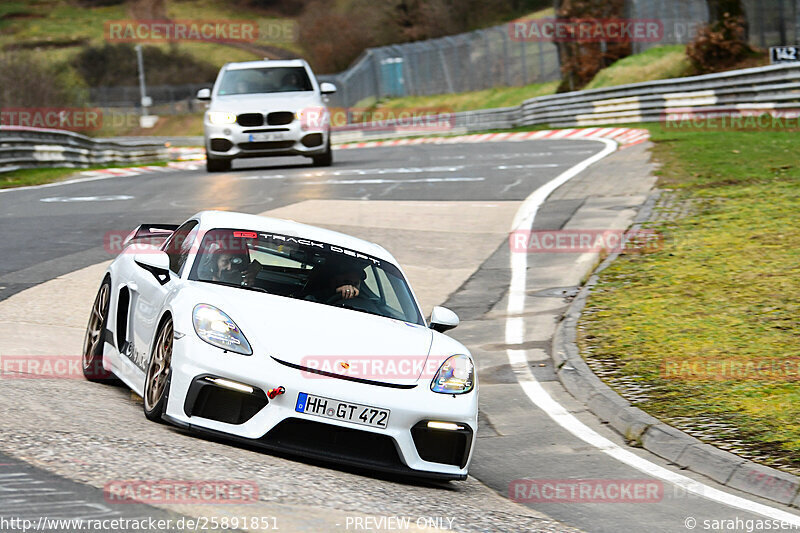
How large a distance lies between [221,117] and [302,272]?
682 inches

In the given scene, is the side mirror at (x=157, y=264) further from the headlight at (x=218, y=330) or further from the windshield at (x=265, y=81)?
the windshield at (x=265, y=81)

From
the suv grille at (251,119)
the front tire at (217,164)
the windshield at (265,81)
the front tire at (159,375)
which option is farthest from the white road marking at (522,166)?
the front tire at (159,375)

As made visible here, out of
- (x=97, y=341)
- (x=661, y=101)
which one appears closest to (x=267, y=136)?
(x=661, y=101)

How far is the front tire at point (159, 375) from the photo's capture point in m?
6.60

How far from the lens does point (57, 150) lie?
30.2 metres

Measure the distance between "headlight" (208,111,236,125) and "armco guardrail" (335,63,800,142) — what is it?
13.5 metres

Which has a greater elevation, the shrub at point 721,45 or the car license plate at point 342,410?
the shrub at point 721,45

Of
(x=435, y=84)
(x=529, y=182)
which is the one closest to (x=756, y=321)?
(x=529, y=182)

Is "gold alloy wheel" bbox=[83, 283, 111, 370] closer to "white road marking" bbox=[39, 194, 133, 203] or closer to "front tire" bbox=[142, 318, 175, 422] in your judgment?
"front tire" bbox=[142, 318, 175, 422]

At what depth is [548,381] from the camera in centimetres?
970

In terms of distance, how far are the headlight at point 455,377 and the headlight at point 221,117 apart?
18.1m

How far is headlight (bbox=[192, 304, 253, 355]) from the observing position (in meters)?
6.47

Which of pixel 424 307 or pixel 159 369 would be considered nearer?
pixel 159 369

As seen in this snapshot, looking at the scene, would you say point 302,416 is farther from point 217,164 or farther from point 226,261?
point 217,164
